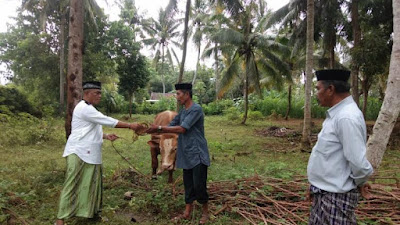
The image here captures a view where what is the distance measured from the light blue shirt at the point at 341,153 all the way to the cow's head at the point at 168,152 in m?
2.80

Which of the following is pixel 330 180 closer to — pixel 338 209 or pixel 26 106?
pixel 338 209

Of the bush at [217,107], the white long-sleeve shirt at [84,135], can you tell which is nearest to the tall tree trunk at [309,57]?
the white long-sleeve shirt at [84,135]

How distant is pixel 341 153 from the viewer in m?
2.21

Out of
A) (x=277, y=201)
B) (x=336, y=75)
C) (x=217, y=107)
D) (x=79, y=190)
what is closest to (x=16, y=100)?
(x=217, y=107)

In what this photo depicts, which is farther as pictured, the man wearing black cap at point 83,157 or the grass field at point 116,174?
the grass field at point 116,174

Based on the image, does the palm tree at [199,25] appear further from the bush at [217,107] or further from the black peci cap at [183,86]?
the black peci cap at [183,86]

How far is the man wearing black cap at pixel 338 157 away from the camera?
211cm

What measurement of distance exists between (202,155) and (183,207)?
3.76 feet

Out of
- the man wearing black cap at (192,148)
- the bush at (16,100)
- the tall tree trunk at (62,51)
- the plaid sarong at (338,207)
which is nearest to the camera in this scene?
the plaid sarong at (338,207)

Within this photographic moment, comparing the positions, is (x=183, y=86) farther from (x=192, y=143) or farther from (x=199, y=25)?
(x=199, y=25)

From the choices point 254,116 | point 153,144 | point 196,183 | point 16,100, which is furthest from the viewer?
point 254,116

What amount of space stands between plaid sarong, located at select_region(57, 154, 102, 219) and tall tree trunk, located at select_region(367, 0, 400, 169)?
4.35 metres

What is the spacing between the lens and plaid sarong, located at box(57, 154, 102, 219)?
3764mm

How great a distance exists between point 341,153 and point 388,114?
11.5 feet
